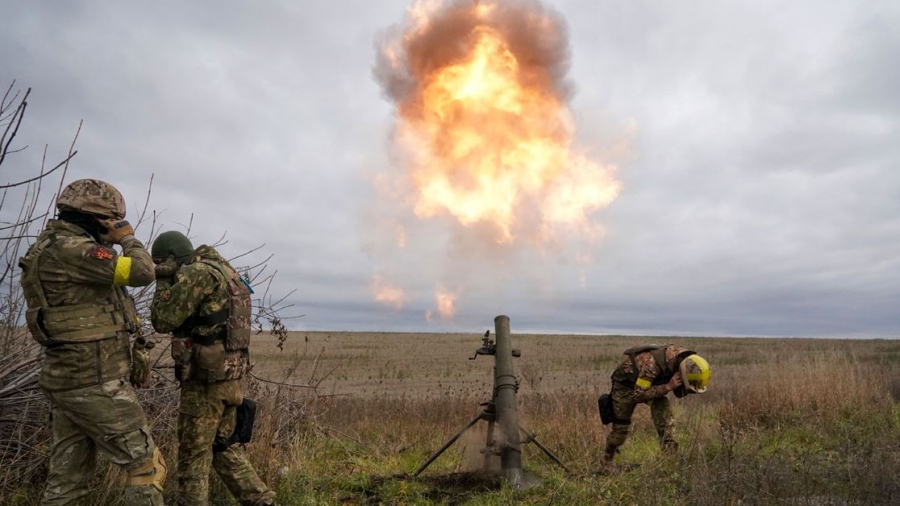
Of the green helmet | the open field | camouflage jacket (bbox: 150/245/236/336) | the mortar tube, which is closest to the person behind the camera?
camouflage jacket (bbox: 150/245/236/336)

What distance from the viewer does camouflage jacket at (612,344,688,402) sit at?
7.07m

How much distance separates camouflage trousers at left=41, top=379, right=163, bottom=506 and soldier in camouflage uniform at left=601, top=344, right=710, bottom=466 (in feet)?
17.4

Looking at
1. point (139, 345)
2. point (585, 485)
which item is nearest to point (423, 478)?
point (585, 485)

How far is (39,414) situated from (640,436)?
327 inches

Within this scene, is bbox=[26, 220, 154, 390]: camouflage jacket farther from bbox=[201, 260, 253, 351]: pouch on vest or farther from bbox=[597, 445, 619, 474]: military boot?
bbox=[597, 445, 619, 474]: military boot

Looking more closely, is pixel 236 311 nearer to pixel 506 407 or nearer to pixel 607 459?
pixel 506 407

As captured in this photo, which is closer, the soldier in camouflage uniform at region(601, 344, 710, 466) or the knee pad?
the knee pad

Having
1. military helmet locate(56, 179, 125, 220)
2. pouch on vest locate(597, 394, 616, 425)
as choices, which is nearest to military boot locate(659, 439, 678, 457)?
pouch on vest locate(597, 394, 616, 425)

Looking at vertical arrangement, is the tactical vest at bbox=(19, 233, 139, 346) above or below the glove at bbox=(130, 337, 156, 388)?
above

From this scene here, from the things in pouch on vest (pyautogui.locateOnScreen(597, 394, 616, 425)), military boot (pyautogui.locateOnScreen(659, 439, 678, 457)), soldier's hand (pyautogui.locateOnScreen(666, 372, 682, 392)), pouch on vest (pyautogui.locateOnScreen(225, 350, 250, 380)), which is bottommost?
military boot (pyautogui.locateOnScreen(659, 439, 678, 457))

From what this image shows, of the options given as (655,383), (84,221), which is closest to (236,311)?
(84,221)

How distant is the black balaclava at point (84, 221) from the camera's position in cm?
406

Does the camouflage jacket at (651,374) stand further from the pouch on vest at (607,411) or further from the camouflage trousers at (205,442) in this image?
the camouflage trousers at (205,442)

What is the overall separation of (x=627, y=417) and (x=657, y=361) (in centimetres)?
81
